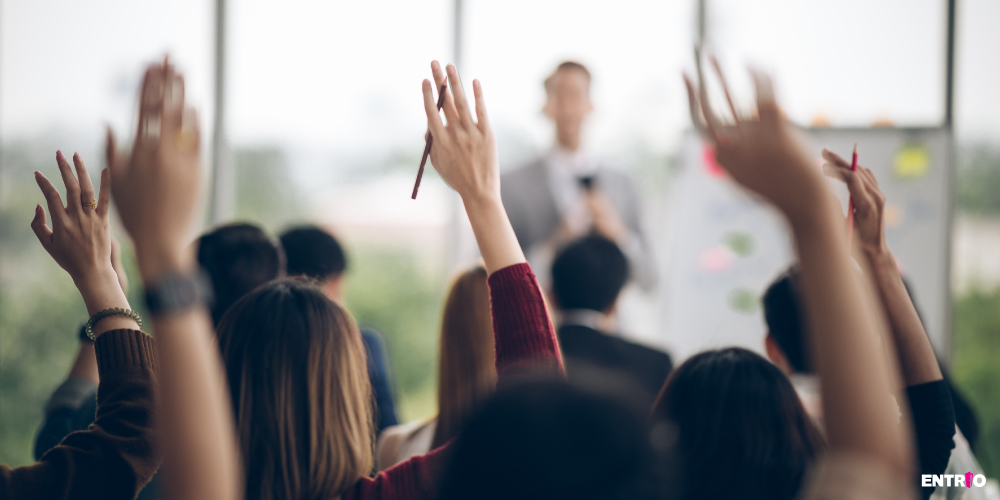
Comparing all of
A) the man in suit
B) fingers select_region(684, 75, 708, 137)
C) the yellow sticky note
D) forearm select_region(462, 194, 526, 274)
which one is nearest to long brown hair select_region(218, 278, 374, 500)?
forearm select_region(462, 194, 526, 274)

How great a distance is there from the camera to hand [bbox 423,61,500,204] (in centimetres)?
102

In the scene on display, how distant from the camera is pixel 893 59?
338 centimetres

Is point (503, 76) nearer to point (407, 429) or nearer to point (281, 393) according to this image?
point (407, 429)

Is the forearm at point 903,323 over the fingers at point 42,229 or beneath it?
beneath

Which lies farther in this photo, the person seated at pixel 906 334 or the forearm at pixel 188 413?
the person seated at pixel 906 334

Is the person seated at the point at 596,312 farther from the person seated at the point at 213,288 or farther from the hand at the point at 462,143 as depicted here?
the hand at the point at 462,143

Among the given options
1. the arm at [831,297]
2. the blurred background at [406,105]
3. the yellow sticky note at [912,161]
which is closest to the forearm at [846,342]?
the arm at [831,297]

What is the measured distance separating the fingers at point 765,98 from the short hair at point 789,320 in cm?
81

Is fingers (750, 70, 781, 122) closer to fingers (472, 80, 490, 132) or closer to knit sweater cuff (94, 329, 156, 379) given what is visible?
fingers (472, 80, 490, 132)

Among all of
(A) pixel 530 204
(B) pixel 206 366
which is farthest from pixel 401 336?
(B) pixel 206 366

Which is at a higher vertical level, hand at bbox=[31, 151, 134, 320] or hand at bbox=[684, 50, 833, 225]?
hand at bbox=[684, 50, 833, 225]

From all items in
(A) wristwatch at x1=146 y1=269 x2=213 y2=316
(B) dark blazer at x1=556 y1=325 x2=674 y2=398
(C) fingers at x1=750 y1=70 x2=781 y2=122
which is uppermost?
(C) fingers at x1=750 y1=70 x2=781 y2=122

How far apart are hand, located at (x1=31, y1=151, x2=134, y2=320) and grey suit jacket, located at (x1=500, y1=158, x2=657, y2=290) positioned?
2.10 metres

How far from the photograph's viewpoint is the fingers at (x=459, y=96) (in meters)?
1.01
